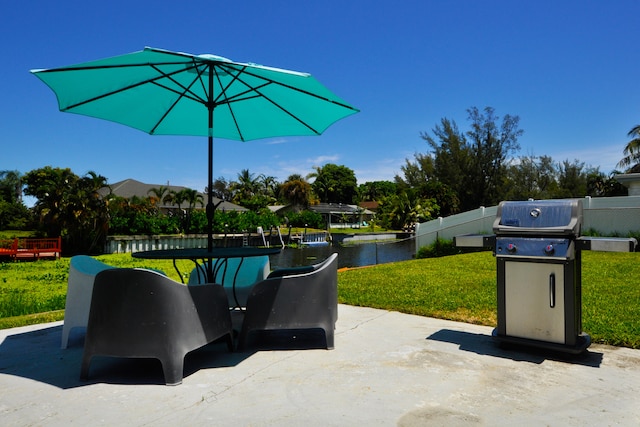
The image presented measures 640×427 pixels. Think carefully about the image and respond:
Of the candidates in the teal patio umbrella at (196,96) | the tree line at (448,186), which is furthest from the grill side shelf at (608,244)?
the tree line at (448,186)

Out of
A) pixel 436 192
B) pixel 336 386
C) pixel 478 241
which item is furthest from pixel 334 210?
pixel 336 386

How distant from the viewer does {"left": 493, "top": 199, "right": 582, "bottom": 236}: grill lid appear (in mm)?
3283

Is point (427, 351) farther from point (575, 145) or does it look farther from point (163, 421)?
point (575, 145)

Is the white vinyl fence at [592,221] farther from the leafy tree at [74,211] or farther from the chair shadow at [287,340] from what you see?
the leafy tree at [74,211]

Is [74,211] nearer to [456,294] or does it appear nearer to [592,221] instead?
[456,294]

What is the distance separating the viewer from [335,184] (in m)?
75.3

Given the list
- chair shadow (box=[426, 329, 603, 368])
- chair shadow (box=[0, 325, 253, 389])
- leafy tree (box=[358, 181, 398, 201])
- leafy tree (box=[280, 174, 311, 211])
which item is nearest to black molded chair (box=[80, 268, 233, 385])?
chair shadow (box=[0, 325, 253, 389])

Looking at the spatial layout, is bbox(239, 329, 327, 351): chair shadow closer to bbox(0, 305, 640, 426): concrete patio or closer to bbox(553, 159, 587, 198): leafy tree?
bbox(0, 305, 640, 426): concrete patio

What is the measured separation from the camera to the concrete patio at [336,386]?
2334 mm

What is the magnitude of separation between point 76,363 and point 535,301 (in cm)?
374

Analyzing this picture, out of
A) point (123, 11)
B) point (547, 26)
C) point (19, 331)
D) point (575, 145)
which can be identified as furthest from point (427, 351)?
point (575, 145)

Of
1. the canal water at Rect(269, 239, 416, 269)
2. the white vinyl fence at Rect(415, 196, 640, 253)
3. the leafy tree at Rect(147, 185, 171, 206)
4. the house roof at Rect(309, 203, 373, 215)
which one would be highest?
the leafy tree at Rect(147, 185, 171, 206)

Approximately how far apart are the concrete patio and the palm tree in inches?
1478

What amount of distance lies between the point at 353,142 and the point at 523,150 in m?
15.1
